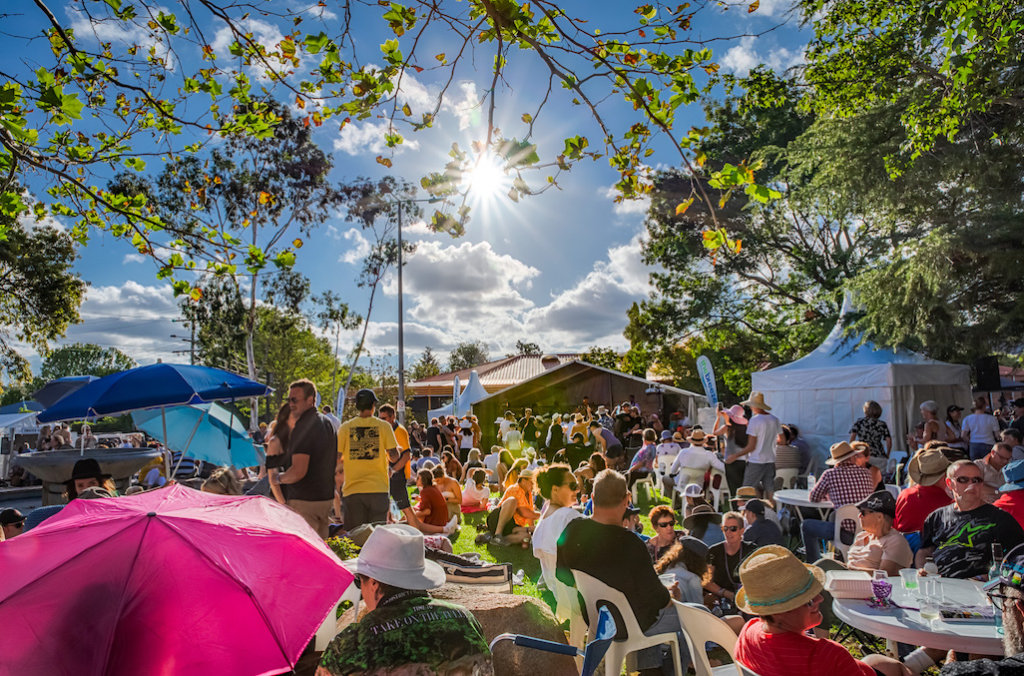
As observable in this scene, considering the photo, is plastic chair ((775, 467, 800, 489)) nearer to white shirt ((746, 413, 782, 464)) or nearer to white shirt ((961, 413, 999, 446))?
white shirt ((746, 413, 782, 464))

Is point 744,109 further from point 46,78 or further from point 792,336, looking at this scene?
point 792,336

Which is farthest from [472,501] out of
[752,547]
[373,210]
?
[373,210]

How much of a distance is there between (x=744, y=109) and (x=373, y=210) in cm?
2097

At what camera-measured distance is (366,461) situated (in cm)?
572

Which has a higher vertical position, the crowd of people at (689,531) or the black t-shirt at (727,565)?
the crowd of people at (689,531)

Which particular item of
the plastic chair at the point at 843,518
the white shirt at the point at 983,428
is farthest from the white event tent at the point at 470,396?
the plastic chair at the point at 843,518

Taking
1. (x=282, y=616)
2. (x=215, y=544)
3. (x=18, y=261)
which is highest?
(x=18, y=261)

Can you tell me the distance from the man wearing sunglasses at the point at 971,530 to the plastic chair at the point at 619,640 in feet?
6.75

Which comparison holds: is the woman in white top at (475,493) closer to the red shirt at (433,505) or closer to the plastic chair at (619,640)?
the red shirt at (433,505)

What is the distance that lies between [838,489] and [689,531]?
1.83m

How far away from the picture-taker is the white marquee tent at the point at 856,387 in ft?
35.0

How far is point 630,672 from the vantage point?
12.2 feet

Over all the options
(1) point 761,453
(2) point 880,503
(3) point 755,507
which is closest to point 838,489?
(3) point 755,507

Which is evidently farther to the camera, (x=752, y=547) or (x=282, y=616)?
(x=752, y=547)
